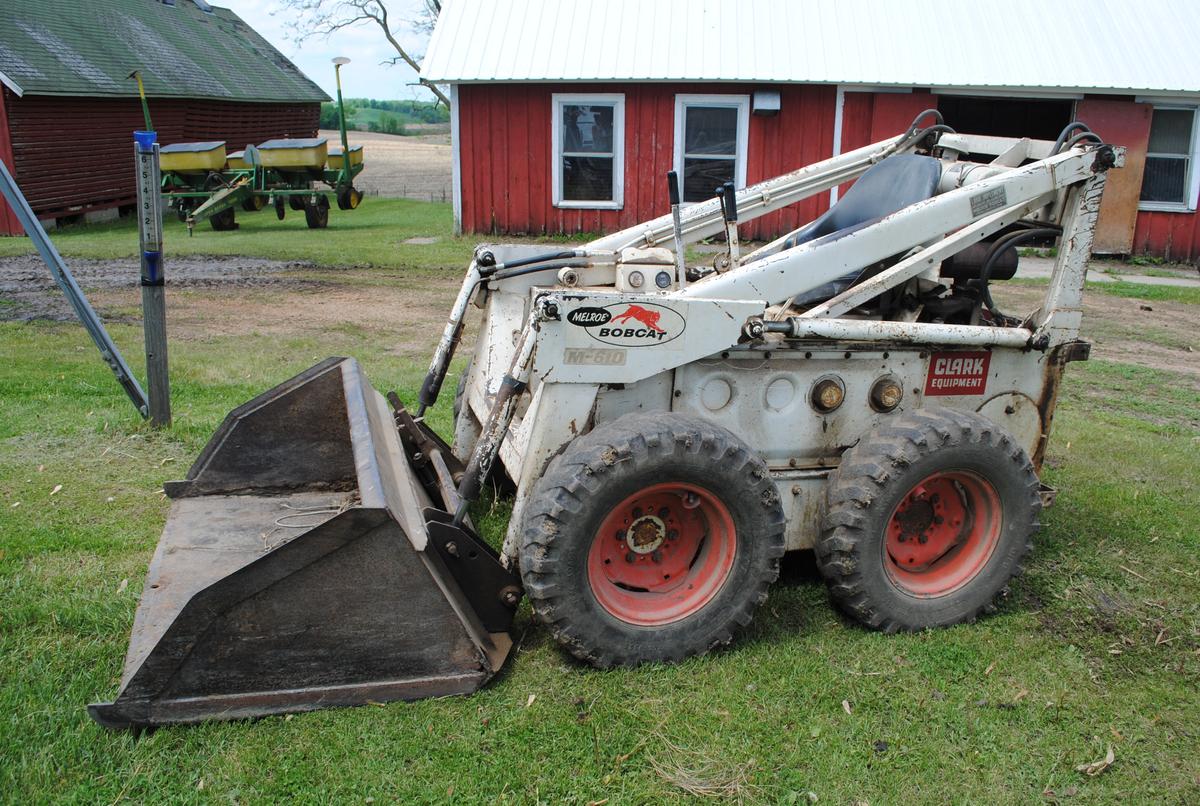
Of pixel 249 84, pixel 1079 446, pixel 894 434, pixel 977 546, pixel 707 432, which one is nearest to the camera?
pixel 707 432

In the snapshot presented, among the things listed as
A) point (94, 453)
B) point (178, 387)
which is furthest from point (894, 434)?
point (178, 387)

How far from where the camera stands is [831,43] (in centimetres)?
1514

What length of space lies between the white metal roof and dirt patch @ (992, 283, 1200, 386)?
4.13m

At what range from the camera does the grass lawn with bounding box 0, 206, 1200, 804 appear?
305 centimetres

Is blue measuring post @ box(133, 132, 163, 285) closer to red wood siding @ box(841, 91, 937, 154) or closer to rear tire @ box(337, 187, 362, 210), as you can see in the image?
red wood siding @ box(841, 91, 937, 154)

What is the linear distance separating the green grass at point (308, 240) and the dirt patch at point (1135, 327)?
22.8 ft

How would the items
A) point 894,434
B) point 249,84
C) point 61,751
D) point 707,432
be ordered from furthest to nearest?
point 249,84
point 894,434
point 707,432
point 61,751

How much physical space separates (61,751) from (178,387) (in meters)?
4.41

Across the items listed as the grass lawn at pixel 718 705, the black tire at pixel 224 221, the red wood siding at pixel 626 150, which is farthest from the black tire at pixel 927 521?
the black tire at pixel 224 221

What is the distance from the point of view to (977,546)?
4.14 meters

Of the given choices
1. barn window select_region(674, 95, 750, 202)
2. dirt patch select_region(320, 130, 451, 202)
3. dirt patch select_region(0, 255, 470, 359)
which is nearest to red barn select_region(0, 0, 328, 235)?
dirt patch select_region(320, 130, 451, 202)

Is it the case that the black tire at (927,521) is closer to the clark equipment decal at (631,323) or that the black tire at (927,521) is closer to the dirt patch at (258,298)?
the clark equipment decal at (631,323)

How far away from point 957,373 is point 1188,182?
1375cm

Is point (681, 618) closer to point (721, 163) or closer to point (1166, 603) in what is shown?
point (1166, 603)
